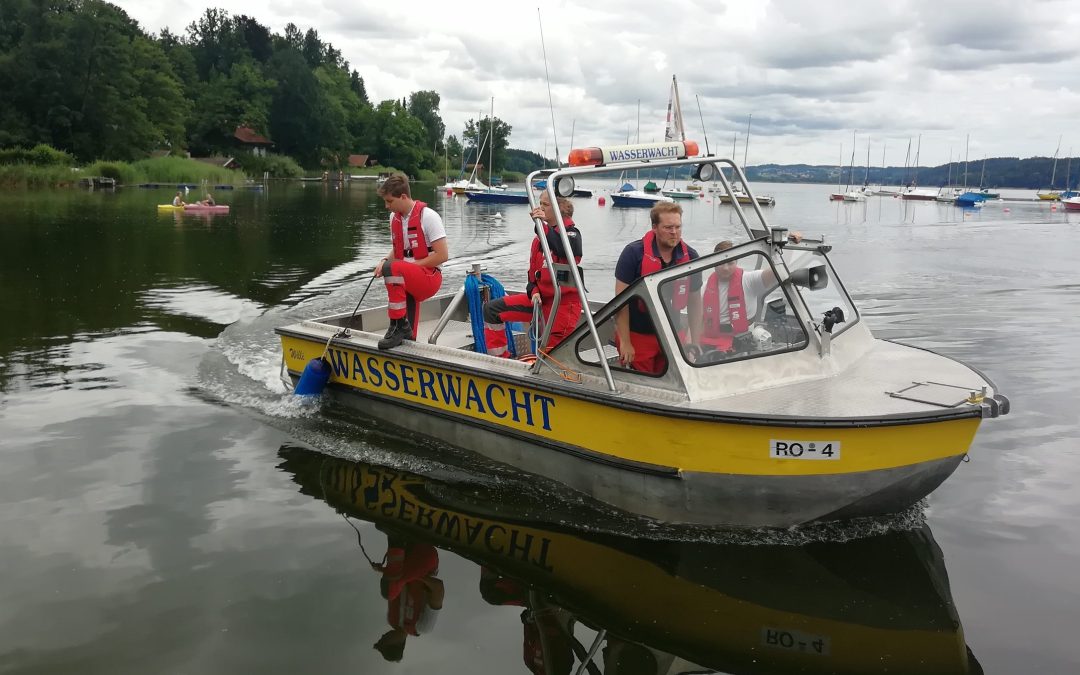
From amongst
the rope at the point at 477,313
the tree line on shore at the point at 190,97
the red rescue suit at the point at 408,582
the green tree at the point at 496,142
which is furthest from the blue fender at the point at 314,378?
the green tree at the point at 496,142

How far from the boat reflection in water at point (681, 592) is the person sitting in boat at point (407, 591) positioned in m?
0.01

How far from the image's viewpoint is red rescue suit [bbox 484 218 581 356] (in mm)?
6520

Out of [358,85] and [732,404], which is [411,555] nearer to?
[732,404]

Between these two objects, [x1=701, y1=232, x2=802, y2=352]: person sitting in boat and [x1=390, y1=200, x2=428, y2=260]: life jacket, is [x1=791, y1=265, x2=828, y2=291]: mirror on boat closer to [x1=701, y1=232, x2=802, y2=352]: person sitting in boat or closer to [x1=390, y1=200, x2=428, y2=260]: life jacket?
[x1=701, y1=232, x2=802, y2=352]: person sitting in boat

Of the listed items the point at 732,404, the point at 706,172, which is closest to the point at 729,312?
the point at 732,404

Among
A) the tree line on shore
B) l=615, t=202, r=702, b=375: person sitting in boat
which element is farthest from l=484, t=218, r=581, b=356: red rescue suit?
the tree line on shore

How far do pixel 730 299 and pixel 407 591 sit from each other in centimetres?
283

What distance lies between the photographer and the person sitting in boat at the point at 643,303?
5453 millimetres

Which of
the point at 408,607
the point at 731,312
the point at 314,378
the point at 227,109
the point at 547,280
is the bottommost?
the point at 408,607

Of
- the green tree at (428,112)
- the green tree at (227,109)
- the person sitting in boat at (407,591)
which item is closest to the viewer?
the person sitting in boat at (407,591)

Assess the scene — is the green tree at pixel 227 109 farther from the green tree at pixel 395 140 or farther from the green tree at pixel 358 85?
the green tree at pixel 358 85

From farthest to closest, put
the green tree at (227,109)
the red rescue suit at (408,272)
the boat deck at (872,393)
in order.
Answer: the green tree at (227,109), the red rescue suit at (408,272), the boat deck at (872,393)

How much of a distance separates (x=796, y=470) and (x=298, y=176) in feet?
298

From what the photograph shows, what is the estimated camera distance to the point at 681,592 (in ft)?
15.9
